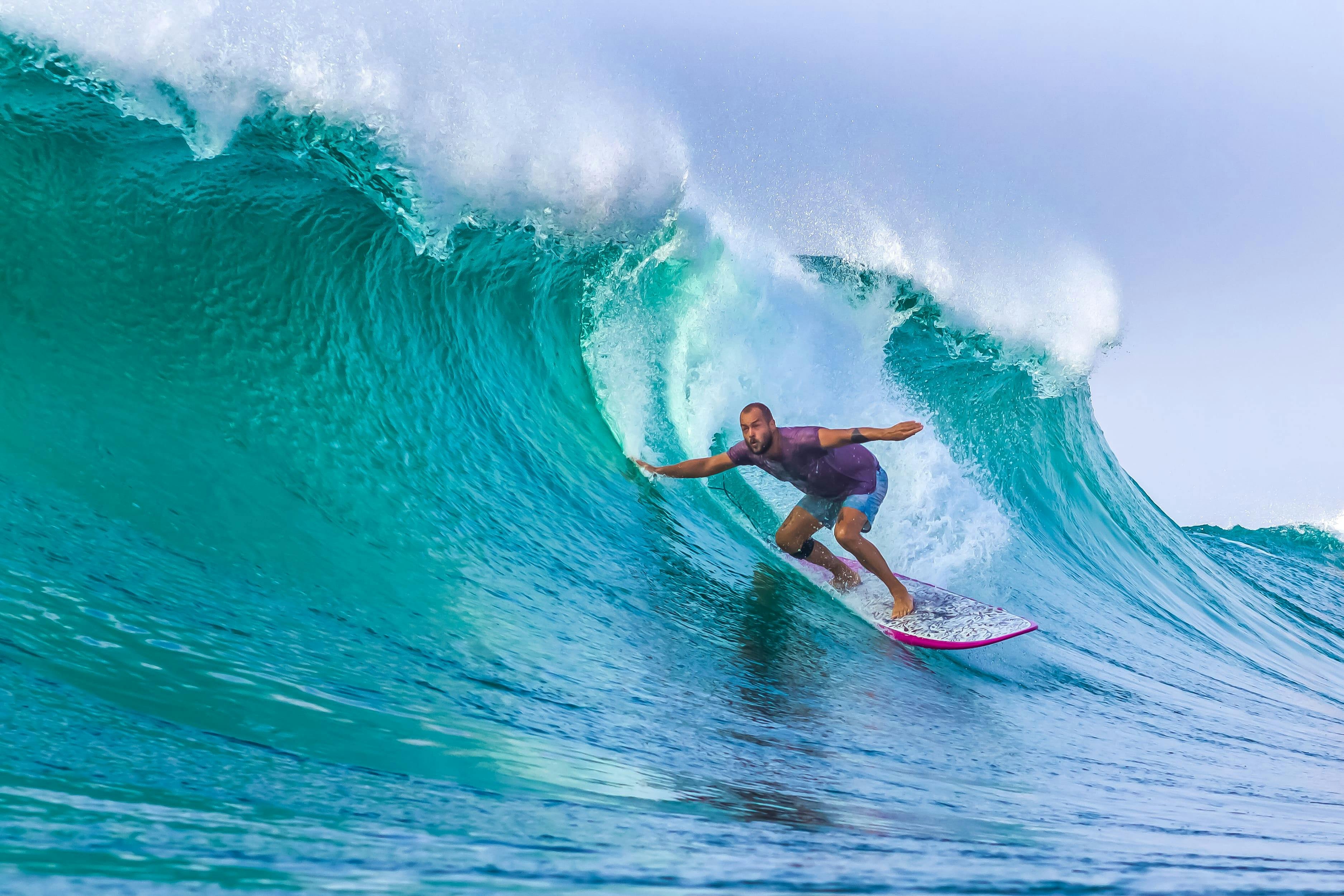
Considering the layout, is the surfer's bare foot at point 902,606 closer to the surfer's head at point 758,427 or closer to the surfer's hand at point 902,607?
the surfer's hand at point 902,607

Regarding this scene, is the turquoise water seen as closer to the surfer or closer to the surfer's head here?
the surfer

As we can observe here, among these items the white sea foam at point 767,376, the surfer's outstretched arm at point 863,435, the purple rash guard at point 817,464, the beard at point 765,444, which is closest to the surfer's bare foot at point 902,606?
the purple rash guard at point 817,464

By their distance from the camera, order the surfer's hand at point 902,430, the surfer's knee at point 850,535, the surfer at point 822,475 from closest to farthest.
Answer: the surfer's hand at point 902,430 → the surfer at point 822,475 → the surfer's knee at point 850,535

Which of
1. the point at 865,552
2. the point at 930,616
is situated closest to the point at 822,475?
the point at 865,552

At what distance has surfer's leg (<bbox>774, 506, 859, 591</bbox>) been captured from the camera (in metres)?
5.19

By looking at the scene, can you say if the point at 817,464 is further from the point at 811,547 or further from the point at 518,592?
the point at 518,592

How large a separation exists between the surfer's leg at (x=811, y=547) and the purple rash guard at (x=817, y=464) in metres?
0.20

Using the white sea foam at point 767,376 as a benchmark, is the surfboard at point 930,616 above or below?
below

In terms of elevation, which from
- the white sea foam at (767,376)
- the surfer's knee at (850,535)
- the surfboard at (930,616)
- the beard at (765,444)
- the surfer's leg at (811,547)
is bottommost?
the surfboard at (930,616)

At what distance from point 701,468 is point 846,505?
81 centimetres

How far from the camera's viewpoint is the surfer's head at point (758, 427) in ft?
15.0

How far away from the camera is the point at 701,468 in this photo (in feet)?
16.7

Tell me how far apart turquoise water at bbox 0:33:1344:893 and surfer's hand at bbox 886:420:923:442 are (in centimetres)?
110

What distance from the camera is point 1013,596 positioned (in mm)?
6371
